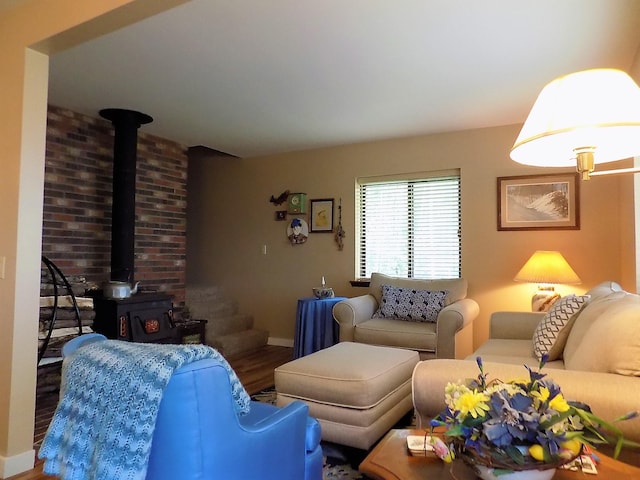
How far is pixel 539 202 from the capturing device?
409 cm

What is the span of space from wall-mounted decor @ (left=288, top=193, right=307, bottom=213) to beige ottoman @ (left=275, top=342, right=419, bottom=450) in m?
2.89

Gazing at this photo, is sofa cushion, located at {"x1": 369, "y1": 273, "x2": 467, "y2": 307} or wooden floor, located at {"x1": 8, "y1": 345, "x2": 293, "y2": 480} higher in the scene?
sofa cushion, located at {"x1": 369, "y1": 273, "x2": 467, "y2": 307}

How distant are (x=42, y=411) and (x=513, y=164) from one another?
4.31 m

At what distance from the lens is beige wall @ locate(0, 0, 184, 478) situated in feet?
7.08

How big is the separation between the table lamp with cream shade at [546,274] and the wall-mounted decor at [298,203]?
2488 mm

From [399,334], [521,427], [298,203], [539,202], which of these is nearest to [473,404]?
[521,427]

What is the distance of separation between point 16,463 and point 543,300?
3702 mm

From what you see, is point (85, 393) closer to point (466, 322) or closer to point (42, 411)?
point (42, 411)

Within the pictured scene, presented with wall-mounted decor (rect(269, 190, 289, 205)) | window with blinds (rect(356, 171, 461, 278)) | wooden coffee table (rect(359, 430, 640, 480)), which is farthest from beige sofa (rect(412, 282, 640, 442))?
wall-mounted decor (rect(269, 190, 289, 205))

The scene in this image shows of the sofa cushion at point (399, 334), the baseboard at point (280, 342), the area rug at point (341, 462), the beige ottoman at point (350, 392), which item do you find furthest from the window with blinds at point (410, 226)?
the area rug at point (341, 462)

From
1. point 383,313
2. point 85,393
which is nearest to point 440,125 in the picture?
point 383,313

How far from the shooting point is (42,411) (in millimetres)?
3033

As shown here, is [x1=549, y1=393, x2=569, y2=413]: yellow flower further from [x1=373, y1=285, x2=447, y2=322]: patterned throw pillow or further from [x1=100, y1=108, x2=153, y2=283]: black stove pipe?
[x1=100, y1=108, x2=153, y2=283]: black stove pipe

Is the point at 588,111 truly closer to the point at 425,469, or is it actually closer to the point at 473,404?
the point at 473,404
